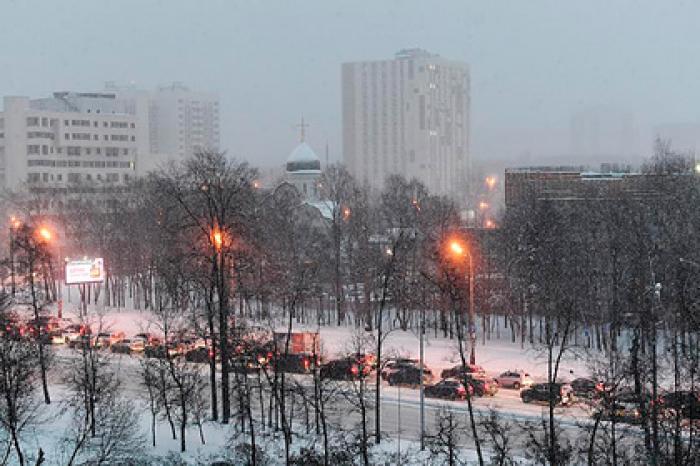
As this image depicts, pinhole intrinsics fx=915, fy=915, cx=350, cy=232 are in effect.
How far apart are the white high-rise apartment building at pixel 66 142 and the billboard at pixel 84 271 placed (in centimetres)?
4360

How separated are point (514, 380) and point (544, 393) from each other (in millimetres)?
2635

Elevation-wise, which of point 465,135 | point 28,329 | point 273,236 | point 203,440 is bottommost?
point 203,440

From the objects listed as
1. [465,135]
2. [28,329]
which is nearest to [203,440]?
[28,329]

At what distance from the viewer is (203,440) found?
2575 centimetres

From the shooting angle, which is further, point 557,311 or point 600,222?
point 600,222

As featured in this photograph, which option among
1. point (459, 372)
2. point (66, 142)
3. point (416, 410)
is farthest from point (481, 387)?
point (66, 142)

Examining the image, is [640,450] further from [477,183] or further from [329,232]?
[477,183]

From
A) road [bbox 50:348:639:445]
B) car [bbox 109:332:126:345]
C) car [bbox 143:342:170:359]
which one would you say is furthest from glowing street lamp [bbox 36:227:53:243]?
road [bbox 50:348:639:445]

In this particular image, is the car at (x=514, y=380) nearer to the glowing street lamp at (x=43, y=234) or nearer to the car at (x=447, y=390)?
the car at (x=447, y=390)

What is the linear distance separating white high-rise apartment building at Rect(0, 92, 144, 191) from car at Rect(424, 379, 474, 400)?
222ft

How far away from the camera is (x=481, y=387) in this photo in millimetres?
29797

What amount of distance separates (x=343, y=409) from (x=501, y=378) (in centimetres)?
697

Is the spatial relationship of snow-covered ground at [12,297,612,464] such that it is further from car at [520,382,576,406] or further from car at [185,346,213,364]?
car at [185,346,213,364]

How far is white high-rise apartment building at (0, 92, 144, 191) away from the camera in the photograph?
98.3 metres
